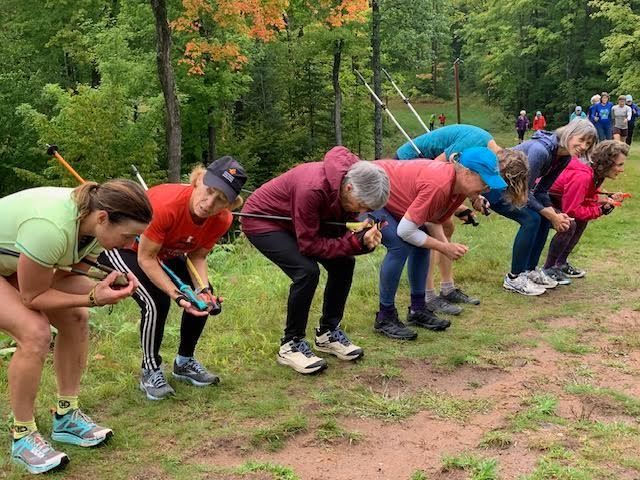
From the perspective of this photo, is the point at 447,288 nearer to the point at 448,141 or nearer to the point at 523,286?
the point at 523,286

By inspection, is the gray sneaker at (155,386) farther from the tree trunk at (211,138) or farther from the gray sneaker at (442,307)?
the tree trunk at (211,138)

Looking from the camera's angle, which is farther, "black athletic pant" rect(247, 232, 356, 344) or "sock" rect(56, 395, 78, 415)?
"black athletic pant" rect(247, 232, 356, 344)

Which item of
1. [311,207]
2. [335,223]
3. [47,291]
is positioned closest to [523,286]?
[335,223]

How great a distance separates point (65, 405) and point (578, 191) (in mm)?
5227

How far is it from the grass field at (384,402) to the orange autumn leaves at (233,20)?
32.8 ft

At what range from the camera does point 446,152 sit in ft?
19.6

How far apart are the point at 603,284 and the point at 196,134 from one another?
1636 cm

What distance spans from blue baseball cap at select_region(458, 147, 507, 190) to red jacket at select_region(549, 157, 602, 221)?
2004 mm

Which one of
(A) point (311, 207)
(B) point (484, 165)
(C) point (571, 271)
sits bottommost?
(C) point (571, 271)

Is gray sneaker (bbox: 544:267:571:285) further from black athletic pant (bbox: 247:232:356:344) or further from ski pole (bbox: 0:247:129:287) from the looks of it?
ski pole (bbox: 0:247:129:287)

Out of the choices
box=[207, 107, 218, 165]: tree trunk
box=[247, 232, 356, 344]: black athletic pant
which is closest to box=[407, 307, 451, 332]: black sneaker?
box=[247, 232, 356, 344]: black athletic pant

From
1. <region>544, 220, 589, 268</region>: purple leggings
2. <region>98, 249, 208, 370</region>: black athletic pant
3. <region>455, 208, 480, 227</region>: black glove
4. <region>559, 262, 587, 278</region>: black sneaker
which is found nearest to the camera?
<region>98, 249, 208, 370</region>: black athletic pant

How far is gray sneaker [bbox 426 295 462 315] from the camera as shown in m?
5.81

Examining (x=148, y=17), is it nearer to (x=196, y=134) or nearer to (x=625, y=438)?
(x=196, y=134)
